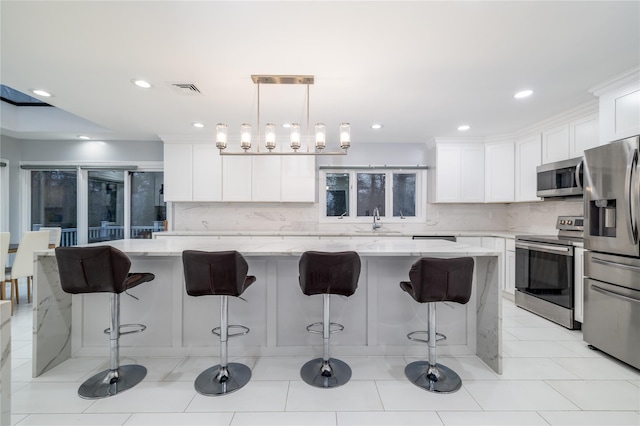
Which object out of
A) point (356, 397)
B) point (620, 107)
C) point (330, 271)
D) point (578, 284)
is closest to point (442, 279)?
point (330, 271)

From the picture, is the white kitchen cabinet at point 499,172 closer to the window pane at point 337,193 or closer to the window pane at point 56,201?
the window pane at point 337,193

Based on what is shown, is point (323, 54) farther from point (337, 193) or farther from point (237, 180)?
point (337, 193)

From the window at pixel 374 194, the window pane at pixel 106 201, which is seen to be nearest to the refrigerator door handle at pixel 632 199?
the window at pixel 374 194

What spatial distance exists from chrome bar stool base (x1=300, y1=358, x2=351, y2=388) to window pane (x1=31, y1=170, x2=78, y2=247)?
4822mm

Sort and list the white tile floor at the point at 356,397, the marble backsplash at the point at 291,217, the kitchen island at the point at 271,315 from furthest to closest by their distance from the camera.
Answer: the marble backsplash at the point at 291,217 < the kitchen island at the point at 271,315 < the white tile floor at the point at 356,397

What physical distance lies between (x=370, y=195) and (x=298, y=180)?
52.4 inches

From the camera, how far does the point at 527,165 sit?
4.13 metres

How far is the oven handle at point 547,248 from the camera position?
10.2 ft

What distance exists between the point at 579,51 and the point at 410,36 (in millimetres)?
1317

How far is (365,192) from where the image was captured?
518 centimetres

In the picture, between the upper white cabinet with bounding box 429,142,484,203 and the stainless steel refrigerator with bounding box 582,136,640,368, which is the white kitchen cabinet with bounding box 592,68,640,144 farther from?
the upper white cabinet with bounding box 429,142,484,203

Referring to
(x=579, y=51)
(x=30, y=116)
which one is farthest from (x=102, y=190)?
(x=579, y=51)

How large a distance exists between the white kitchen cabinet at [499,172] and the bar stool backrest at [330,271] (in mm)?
3540

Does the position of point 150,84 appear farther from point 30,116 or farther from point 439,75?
point 30,116
